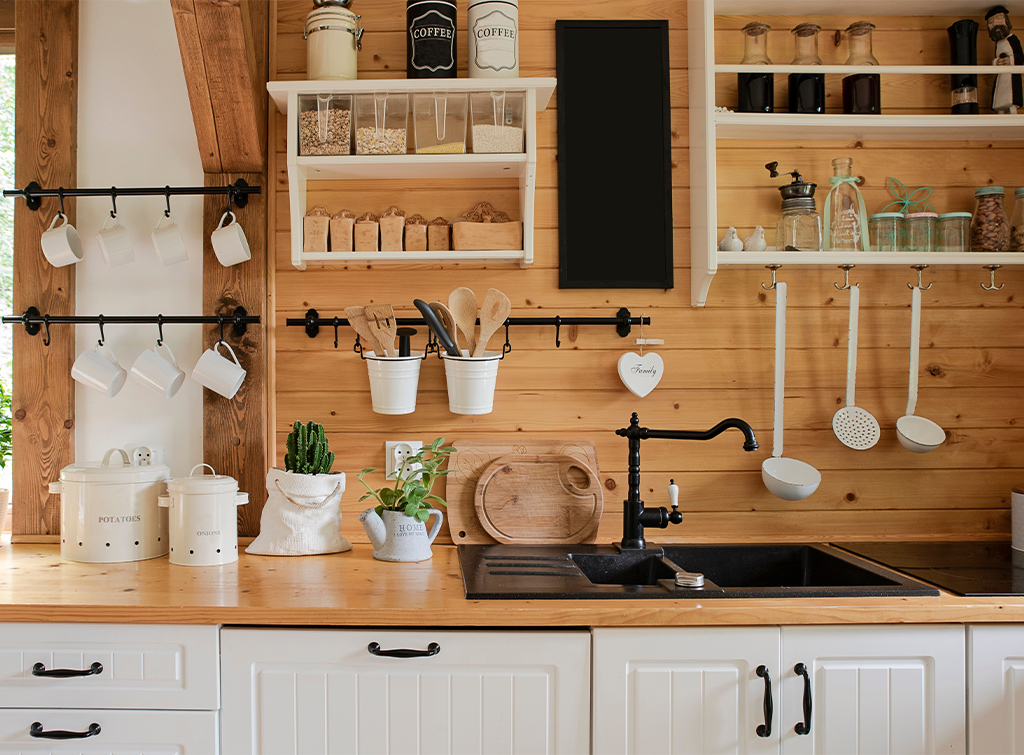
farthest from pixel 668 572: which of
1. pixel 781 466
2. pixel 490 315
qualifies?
pixel 490 315

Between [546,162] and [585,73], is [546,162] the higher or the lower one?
the lower one

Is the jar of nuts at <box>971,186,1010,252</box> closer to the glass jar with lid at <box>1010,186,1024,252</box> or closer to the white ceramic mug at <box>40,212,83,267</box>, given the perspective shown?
the glass jar with lid at <box>1010,186,1024,252</box>

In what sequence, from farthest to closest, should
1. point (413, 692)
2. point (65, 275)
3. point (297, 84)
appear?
1. point (65, 275)
2. point (297, 84)
3. point (413, 692)

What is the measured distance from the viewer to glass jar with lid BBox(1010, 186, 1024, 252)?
192cm

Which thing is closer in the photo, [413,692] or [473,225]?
[413,692]

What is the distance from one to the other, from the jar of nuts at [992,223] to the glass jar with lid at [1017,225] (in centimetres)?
2

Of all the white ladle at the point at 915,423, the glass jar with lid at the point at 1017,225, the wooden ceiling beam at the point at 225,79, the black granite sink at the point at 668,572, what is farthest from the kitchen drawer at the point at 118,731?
the glass jar with lid at the point at 1017,225

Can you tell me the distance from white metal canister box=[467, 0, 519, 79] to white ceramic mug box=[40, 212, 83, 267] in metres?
1.11

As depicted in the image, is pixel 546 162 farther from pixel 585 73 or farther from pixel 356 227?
pixel 356 227

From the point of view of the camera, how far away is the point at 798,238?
191 cm

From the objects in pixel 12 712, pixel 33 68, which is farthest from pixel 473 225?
pixel 12 712

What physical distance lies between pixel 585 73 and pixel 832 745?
1.69 meters

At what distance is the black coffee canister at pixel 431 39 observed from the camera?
1863 mm

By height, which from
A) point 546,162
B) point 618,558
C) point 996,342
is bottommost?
point 618,558
